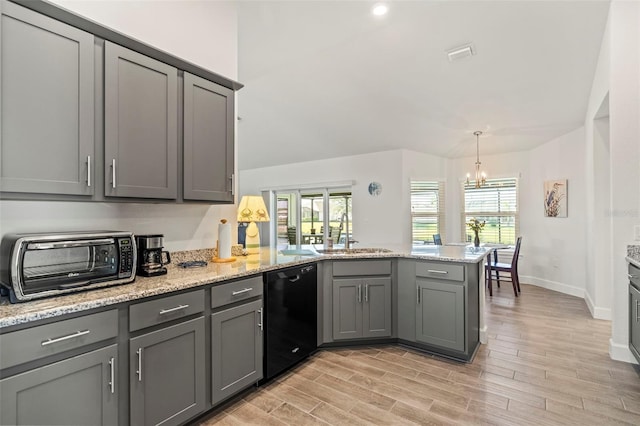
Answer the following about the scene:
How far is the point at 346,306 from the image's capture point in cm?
304

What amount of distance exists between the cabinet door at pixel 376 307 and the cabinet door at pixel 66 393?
2.09m

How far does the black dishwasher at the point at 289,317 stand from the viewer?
2.40m

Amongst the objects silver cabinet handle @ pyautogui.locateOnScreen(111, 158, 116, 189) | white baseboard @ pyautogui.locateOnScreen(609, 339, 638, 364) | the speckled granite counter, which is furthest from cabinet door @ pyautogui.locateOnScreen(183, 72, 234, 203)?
white baseboard @ pyautogui.locateOnScreen(609, 339, 638, 364)

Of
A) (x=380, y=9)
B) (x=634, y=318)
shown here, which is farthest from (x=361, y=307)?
(x=380, y=9)

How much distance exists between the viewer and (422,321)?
2.96 m

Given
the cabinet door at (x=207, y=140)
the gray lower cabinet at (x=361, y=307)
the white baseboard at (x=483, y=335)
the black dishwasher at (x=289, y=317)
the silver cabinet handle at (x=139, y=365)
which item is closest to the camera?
the silver cabinet handle at (x=139, y=365)

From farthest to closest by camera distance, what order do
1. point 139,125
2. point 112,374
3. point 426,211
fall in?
point 426,211
point 139,125
point 112,374

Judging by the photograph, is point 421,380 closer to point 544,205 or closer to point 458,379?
Answer: point 458,379

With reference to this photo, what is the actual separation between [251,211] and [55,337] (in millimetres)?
1857

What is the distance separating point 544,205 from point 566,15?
11.7 ft

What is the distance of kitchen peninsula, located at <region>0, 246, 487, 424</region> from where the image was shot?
4.44 ft

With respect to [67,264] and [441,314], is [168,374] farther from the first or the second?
[441,314]

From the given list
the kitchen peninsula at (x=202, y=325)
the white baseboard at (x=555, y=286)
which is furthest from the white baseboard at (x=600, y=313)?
the kitchen peninsula at (x=202, y=325)

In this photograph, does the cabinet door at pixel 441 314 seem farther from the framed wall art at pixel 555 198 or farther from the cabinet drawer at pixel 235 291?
the framed wall art at pixel 555 198
